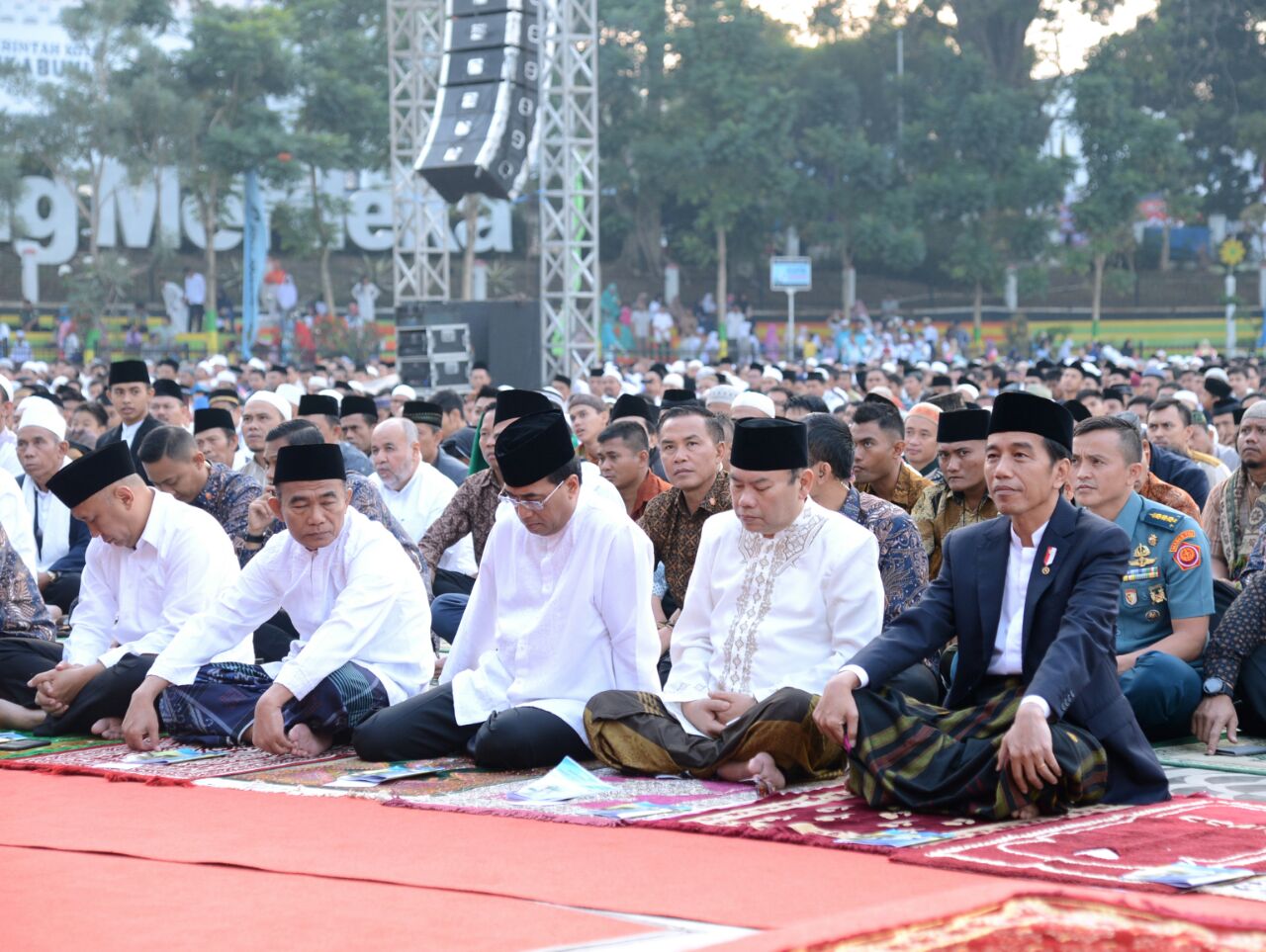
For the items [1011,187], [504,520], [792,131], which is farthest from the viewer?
[792,131]

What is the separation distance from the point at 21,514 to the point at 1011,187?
26.1m

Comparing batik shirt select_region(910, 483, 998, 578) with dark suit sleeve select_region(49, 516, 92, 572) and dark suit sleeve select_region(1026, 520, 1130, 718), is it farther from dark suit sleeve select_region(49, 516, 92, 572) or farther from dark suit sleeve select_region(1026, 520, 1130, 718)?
dark suit sleeve select_region(49, 516, 92, 572)

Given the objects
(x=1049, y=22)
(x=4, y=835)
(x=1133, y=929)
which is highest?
(x=1049, y=22)

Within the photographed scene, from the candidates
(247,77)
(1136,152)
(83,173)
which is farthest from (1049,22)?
(83,173)

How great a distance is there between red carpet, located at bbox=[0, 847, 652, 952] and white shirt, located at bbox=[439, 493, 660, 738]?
1578 millimetres

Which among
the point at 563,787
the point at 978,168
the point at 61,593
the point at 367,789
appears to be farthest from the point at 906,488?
the point at 978,168

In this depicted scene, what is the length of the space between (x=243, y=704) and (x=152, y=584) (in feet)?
1.89

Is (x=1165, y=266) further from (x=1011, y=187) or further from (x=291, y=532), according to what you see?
(x=291, y=532)

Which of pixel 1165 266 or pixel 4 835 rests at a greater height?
pixel 1165 266

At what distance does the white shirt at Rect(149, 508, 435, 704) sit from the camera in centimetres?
548

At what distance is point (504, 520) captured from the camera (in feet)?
17.6

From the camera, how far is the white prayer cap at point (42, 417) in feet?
26.9

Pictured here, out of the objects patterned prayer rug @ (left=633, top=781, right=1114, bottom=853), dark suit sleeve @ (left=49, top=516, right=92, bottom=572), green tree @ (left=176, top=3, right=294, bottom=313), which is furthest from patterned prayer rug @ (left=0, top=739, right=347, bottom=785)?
green tree @ (left=176, top=3, right=294, bottom=313)

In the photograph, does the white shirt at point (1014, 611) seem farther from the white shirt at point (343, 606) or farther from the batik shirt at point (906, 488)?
the batik shirt at point (906, 488)
